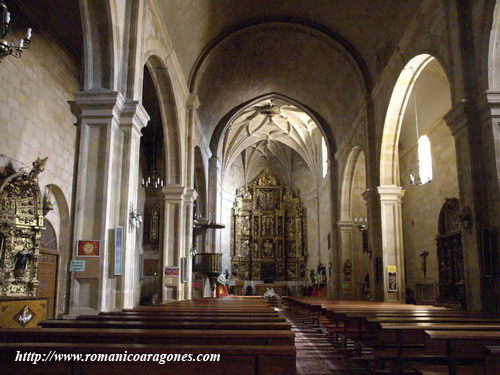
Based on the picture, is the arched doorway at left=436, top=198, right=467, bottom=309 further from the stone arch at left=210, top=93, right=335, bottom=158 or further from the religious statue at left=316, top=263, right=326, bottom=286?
the religious statue at left=316, top=263, right=326, bottom=286

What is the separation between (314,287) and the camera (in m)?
27.2

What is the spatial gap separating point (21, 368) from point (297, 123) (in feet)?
85.7

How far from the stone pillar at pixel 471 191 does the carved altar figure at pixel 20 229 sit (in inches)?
333

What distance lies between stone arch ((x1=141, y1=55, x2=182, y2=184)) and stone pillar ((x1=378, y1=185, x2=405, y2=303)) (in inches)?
242

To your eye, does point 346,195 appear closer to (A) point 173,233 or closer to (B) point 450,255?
(B) point 450,255

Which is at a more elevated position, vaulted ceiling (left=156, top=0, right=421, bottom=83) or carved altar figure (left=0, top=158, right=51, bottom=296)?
vaulted ceiling (left=156, top=0, right=421, bottom=83)

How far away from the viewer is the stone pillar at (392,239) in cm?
1362

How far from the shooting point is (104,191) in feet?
26.6

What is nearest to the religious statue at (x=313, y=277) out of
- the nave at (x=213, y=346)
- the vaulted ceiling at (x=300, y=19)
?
the vaulted ceiling at (x=300, y=19)

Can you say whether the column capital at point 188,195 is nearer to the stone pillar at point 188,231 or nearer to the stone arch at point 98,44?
the stone pillar at point 188,231

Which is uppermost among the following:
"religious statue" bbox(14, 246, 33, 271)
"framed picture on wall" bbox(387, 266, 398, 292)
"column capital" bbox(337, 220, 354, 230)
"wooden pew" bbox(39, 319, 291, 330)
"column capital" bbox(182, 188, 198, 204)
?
"column capital" bbox(182, 188, 198, 204)

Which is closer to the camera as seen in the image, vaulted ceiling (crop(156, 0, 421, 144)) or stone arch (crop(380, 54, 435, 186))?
stone arch (crop(380, 54, 435, 186))

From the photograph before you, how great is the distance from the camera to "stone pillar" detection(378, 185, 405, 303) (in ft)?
44.7

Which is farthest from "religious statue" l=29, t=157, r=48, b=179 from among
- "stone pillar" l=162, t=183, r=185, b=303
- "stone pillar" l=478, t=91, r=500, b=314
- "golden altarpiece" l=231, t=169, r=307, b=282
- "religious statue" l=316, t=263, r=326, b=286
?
"golden altarpiece" l=231, t=169, r=307, b=282
